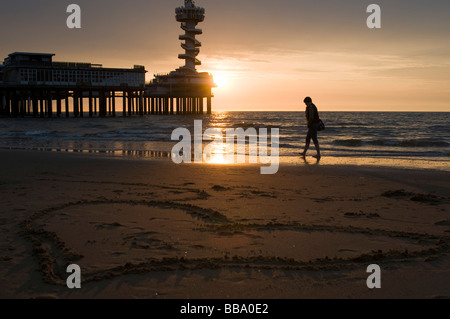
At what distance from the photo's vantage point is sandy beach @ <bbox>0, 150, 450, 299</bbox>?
11.7 feet

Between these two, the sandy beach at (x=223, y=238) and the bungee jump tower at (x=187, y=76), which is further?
the bungee jump tower at (x=187, y=76)

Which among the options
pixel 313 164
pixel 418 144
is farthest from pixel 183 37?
pixel 313 164

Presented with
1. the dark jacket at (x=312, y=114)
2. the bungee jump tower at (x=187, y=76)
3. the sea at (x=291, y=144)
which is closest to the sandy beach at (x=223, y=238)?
the dark jacket at (x=312, y=114)

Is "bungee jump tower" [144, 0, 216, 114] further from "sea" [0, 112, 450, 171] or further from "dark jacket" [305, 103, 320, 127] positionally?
"dark jacket" [305, 103, 320, 127]

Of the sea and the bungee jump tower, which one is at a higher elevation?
the bungee jump tower

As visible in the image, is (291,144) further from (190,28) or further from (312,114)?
(190,28)

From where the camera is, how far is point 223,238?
4840 mm

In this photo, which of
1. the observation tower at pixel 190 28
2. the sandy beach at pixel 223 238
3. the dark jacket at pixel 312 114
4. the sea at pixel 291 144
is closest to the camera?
the sandy beach at pixel 223 238

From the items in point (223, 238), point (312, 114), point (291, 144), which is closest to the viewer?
point (223, 238)

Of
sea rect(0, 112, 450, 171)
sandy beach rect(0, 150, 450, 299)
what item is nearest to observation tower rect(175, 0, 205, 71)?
sea rect(0, 112, 450, 171)

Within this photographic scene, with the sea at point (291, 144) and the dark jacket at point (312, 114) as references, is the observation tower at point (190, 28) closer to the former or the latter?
the sea at point (291, 144)

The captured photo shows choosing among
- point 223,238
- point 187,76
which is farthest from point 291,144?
point 187,76

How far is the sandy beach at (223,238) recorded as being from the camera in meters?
3.56

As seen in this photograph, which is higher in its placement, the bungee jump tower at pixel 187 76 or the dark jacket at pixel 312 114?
the bungee jump tower at pixel 187 76
